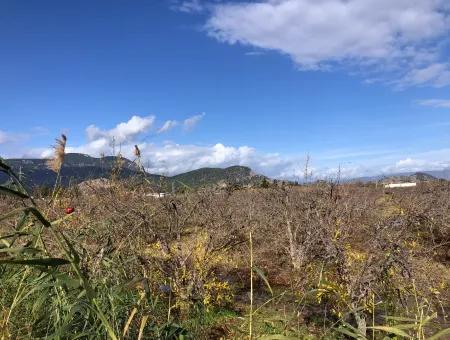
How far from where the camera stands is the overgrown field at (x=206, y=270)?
6.92 feet

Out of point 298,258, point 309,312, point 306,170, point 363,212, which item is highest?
point 306,170

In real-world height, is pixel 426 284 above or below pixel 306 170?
below

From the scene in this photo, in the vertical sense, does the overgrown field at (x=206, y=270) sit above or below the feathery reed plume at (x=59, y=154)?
below

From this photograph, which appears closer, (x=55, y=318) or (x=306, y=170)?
(x=55, y=318)

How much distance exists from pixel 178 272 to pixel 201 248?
1.26m

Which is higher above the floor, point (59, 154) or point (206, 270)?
point (59, 154)

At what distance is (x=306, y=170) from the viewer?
15.8 meters

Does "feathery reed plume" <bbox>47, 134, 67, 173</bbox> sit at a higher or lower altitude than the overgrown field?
higher

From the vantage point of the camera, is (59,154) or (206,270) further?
(206,270)

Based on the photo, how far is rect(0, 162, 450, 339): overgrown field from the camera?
2.11 meters

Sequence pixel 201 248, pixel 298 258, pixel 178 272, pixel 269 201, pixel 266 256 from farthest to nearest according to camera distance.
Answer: pixel 269 201
pixel 266 256
pixel 298 258
pixel 201 248
pixel 178 272

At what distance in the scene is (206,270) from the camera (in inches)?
434

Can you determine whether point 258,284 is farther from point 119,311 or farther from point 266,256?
point 119,311

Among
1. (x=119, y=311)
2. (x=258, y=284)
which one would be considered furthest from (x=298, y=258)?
(x=119, y=311)
